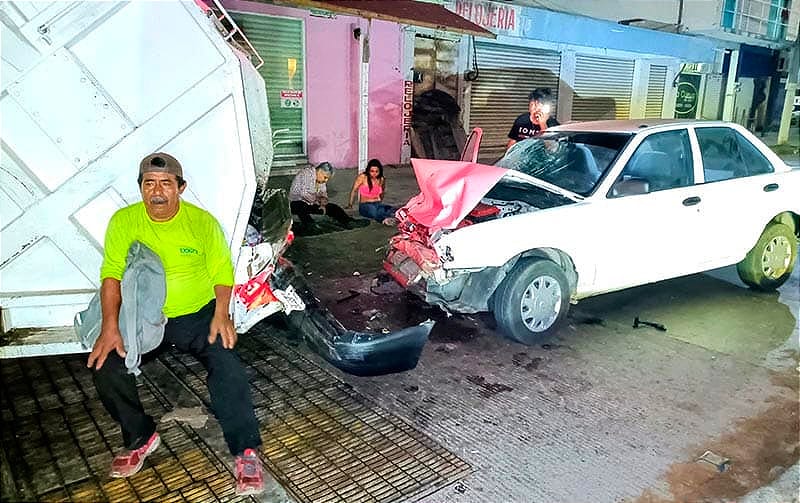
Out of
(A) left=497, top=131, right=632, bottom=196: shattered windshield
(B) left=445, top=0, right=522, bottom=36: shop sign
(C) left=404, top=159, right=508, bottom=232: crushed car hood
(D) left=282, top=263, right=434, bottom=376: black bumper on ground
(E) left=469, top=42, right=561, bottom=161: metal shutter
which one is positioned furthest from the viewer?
(E) left=469, top=42, right=561, bottom=161: metal shutter

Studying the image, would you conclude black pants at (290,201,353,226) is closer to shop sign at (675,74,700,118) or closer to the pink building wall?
the pink building wall

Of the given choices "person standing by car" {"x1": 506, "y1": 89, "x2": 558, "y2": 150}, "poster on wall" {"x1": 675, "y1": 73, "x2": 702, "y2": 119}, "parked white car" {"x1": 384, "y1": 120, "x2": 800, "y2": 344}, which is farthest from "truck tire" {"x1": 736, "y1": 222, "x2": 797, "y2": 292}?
"poster on wall" {"x1": 675, "y1": 73, "x2": 702, "y2": 119}

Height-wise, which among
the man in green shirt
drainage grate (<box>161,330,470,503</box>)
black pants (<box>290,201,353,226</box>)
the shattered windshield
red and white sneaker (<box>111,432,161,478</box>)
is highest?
the shattered windshield

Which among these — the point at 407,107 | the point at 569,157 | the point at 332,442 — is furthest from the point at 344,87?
the point at 332,442

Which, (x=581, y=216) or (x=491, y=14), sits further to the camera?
(x=491, y=14)

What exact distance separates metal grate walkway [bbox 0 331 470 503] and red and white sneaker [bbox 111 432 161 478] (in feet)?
0.12

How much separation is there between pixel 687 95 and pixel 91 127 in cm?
Answer: 2307

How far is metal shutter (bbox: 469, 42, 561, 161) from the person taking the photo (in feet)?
47.7

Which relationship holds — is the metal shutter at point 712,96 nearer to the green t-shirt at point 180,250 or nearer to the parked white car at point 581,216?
the parked white car at point 581,216

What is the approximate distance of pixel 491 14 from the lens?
13312 millimetres

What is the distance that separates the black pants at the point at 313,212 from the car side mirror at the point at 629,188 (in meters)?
4.44

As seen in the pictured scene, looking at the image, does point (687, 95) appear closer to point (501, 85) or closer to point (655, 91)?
point (655, 91)

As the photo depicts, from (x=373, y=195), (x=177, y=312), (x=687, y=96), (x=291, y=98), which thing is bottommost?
(x=373, y=195)

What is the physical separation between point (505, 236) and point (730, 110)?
2293cm
